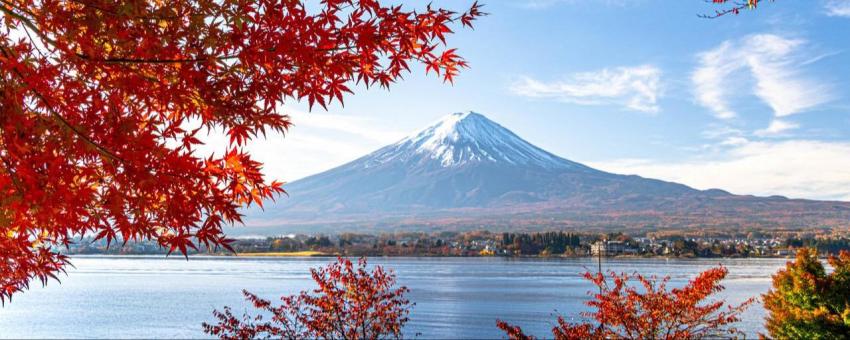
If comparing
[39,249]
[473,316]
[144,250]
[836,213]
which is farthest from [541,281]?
[836,213]

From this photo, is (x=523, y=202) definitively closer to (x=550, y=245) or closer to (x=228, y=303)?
(x=550, y=245)

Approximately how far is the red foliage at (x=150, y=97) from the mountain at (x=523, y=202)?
139 meters

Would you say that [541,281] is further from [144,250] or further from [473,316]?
[144,250]

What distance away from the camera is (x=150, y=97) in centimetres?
348

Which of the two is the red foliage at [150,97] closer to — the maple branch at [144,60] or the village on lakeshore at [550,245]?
the maple branch at [144,60]

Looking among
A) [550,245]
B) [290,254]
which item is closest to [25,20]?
[550,245]

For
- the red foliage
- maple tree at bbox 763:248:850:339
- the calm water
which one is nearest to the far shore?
the calm water

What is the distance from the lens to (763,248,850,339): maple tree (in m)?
13.6

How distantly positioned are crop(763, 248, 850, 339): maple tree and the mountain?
12632cm

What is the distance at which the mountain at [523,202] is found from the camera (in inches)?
5846

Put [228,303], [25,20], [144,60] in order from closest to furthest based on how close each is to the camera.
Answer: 1. [25,20]
2. [144,60]
3. [228,303]

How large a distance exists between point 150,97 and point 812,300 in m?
14.0

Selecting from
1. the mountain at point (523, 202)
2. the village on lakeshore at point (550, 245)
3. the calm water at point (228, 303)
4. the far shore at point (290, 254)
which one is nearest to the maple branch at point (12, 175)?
the calm water at point (228, 303)

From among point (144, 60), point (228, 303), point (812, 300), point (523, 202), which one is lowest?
point (228, 303)
